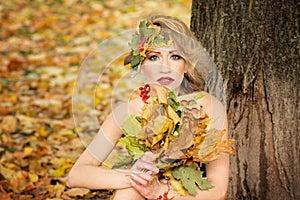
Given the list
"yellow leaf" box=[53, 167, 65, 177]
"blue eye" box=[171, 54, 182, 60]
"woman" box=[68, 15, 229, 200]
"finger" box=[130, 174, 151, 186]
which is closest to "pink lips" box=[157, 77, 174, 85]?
"woman" box=[68, 15, 229, 200]

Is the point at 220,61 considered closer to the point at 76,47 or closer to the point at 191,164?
the point at 191,164

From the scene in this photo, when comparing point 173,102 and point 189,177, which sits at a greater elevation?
point 173,102

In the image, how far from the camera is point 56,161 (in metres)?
4.71

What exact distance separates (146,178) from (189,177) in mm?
205

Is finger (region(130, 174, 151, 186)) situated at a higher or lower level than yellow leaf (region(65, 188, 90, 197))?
higher

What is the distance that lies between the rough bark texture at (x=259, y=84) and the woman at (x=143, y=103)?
431mm

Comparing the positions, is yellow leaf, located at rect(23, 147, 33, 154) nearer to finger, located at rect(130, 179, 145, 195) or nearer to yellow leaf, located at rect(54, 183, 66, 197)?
yellow leaf, located at rect(54, 183, 66, 197)

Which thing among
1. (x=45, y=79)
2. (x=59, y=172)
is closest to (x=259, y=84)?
(x=59, y=172)

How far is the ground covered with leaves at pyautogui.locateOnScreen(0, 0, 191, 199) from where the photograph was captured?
14.7 feet

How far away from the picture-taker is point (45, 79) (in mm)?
6887

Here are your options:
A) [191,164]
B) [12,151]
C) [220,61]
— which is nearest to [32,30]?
[12,151]

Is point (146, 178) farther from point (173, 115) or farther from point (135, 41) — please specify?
point (135, 41)

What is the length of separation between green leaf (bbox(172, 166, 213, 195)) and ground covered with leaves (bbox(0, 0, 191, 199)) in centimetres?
146

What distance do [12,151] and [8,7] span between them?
5.31 m
